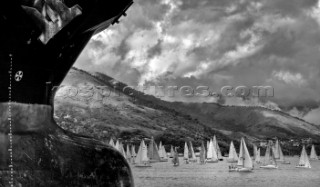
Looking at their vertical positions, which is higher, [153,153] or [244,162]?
[153,153]

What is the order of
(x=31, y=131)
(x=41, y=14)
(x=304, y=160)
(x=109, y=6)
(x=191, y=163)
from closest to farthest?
(x=41, y=14)
(x=31, y=131)
(x=109, y=6)
(x=304, y=160)
(x=191, y=163)

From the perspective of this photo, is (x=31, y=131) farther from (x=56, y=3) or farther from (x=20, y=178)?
(x=56, y=3)

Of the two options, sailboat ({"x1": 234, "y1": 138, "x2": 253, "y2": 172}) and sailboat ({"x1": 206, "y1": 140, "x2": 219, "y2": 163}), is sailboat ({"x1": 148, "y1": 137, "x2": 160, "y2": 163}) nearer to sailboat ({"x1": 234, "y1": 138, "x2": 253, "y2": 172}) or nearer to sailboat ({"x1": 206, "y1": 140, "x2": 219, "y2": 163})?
sailboat ({"x1": 206, "y1": 140, "x2": 219, "y2": 163})

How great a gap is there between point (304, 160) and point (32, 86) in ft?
519

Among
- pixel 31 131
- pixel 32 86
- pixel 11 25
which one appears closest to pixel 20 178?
pixel 31 131

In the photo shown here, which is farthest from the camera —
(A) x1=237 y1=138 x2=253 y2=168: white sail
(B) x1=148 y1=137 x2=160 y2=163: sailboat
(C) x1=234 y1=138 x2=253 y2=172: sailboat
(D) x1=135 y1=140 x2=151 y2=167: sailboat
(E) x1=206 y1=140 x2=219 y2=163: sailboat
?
(E) x1=206 y1=140 x2=219 y2=163: sailboat

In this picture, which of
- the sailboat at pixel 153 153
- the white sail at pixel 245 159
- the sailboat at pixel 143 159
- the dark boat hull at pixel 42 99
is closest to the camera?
the dark boat hull at pixel 42 99

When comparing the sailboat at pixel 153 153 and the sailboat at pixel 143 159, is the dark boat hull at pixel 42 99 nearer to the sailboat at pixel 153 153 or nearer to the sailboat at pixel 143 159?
the sailboat at pixel 143 159

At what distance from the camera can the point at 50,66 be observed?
14055 mm

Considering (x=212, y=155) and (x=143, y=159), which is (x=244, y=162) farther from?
(x=212, y=155)

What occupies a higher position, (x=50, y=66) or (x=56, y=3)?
(x=56, y=3)

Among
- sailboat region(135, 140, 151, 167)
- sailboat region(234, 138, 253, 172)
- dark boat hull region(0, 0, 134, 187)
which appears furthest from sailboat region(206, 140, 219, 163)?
dark boat hull region(0, 0, 134, 187)

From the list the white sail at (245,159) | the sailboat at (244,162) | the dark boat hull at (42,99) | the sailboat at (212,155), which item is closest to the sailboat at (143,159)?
the sailboat at (212,155)

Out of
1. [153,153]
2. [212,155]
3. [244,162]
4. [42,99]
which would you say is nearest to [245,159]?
[244,162]
